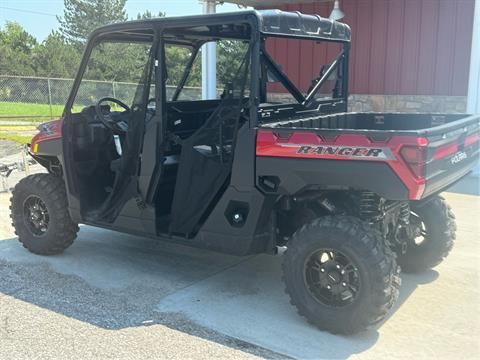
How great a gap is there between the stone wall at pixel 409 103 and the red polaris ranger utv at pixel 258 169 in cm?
539

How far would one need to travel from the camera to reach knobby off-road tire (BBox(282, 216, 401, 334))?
11.8 feet

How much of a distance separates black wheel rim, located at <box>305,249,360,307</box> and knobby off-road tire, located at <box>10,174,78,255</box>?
2.55 m

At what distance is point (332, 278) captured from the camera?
3801mm

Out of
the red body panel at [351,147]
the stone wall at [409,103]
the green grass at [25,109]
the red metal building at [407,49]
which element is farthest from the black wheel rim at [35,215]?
the green grass at [25,109]

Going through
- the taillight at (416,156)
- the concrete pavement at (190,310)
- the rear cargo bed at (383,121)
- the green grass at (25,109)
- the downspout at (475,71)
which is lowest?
the concrete pavement at (190,310)

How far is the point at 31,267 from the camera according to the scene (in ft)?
16.8

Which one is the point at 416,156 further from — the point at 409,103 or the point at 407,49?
the point at 407,49

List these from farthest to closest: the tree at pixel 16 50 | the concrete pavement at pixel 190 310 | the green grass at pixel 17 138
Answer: the tree at pixel 16 50 → the green grass at pixel 17 138 → the concrete pavement at pixel 190 310

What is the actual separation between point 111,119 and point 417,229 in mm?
2911

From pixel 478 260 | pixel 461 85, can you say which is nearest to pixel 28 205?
pixel 478 260

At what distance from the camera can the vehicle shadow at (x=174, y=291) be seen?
12.3 ft

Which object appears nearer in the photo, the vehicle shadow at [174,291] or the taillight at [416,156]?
the taillight at [416,156]

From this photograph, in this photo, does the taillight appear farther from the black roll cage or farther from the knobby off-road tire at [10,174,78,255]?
the knobby off-road tire at [10,174,78,255]

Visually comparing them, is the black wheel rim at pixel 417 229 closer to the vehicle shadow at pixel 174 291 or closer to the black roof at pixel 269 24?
the vehicle shadow at pixel 174 291
